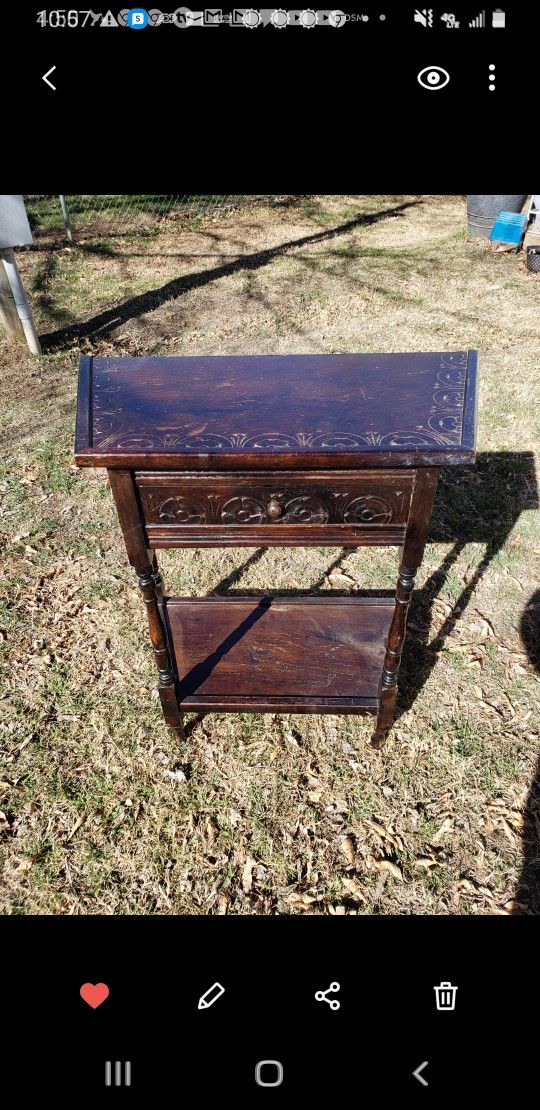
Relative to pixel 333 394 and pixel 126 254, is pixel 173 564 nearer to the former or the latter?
pixel 333 394

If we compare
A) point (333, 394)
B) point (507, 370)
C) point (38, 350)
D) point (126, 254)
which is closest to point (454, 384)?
point (333, 394)

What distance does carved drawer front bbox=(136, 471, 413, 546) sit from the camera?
202 cm

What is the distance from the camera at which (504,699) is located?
121 inches

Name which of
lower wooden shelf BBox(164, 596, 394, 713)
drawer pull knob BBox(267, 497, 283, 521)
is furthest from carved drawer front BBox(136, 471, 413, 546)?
lower wooden shelf BBox(164, 596, 394, 713)

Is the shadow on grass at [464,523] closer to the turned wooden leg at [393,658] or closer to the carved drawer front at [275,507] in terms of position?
the turned wooden leg at [393,658]

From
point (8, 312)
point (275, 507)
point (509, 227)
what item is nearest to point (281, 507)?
point (275, 507)

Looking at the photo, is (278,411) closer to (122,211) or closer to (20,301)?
(20,301)

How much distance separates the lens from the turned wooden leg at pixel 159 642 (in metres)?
2.33
